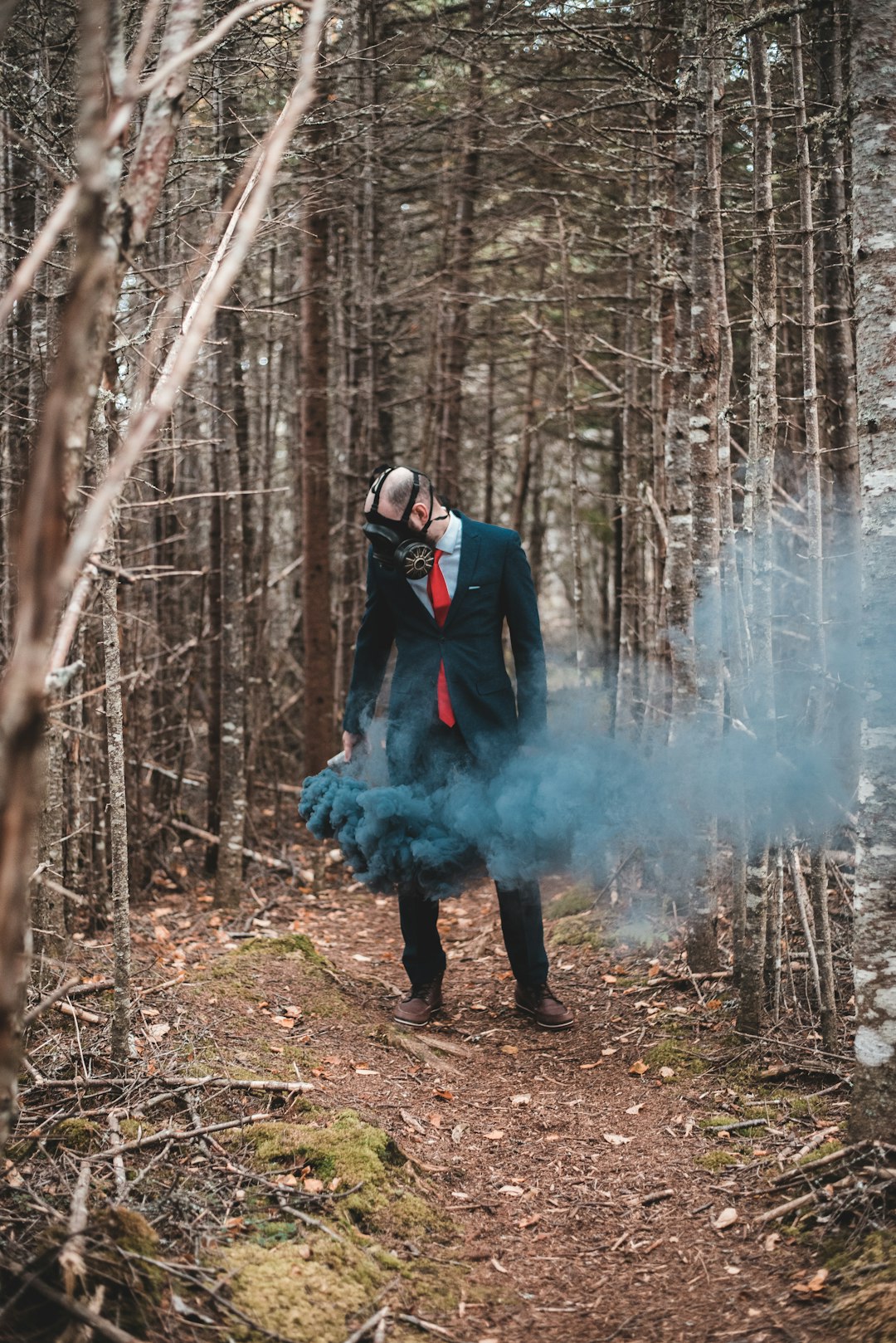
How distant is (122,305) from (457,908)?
16.7 feet

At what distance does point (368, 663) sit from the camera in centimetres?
534

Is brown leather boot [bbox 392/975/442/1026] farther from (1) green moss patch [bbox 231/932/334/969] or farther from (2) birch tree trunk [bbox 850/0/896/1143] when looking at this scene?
(2) birch tree trunk [bbox 850/0/896/1143]

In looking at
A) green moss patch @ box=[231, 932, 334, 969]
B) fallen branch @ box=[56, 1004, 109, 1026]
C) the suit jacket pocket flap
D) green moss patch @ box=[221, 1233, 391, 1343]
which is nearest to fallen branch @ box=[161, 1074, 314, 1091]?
fallen branch @ box=[56, 1004, 109, 1026]

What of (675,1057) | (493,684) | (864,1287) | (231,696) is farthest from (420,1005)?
(231,696)

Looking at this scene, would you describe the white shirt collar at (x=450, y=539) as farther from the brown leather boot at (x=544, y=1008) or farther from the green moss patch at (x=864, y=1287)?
the green moss patch at (x=864, y=1287)

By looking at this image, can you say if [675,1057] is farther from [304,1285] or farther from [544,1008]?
[304,1285]

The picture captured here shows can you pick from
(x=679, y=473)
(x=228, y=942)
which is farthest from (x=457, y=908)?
(x=679, y=473)

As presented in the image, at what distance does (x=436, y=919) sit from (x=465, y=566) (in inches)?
70.8

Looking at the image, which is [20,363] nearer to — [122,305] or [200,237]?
[122,305]

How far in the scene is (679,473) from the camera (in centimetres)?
555

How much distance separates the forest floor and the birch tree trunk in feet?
1.82

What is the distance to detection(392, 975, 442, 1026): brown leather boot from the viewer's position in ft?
17.3

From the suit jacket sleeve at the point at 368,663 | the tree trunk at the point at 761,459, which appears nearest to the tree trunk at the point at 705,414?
the tree trunk at the point at 761,459

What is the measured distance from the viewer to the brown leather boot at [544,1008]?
5207 mm
